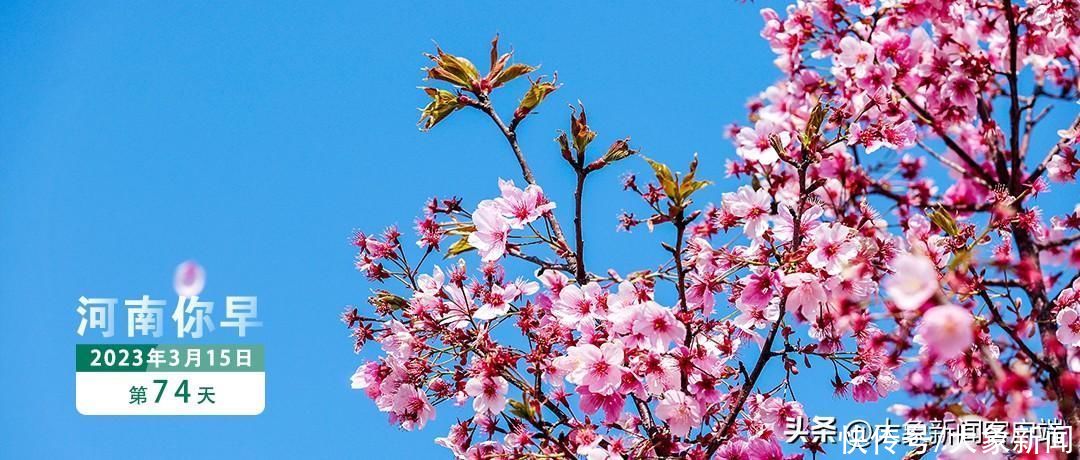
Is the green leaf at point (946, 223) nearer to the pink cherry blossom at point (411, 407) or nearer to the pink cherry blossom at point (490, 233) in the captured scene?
the pink cherry blossom at point (490, 233)

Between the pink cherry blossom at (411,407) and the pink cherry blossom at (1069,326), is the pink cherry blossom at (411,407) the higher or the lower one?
the lower one

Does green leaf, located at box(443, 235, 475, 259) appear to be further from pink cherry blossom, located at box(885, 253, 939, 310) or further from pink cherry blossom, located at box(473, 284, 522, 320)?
pink cherry blossom, located at box(885, 253, 939, 310)

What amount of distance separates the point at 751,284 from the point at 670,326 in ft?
0.77

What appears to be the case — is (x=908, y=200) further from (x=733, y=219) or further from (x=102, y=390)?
(x=102, y=390)

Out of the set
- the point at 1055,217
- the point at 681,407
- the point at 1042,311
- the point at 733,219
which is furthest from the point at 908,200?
the point at 681,407

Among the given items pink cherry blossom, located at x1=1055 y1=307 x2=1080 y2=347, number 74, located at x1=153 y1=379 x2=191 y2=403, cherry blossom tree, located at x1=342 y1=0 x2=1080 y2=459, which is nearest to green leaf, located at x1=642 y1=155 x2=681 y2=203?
cherry blossom tree, located at x1=342 y1=0 x2=1080 y2=459

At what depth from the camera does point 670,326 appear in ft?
7.36

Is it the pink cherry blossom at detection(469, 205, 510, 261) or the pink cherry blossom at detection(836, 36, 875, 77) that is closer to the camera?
the pink cherry blossom at detection(469, 205, 510, 261)

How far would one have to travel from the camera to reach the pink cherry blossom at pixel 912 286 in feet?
5.30

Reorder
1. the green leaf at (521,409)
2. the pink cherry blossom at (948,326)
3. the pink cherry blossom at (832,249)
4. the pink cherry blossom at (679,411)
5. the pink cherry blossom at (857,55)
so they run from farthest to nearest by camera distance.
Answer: the pink cherry blossom at (857,55) < the pink cherry blossom at (679,411) < the pink cherry blossom at (832,249) < the green leaf at (521,409) < the pink cherry blossom at (948,326)

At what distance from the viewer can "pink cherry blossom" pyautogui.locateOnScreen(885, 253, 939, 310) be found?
1.61 m

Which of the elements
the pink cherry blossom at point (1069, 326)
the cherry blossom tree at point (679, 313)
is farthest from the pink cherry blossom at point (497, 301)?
the pink cherry blossom at point (1069, 326)

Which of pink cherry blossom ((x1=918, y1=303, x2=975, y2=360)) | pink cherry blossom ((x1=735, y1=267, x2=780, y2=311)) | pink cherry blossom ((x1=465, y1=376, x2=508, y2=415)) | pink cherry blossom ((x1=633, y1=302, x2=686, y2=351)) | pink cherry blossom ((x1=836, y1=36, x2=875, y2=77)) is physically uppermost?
pink cherry blossom ((x1=836, y1=36, x2=875, y2=77))

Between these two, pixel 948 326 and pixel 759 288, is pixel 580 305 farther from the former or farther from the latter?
pixel 948 326
